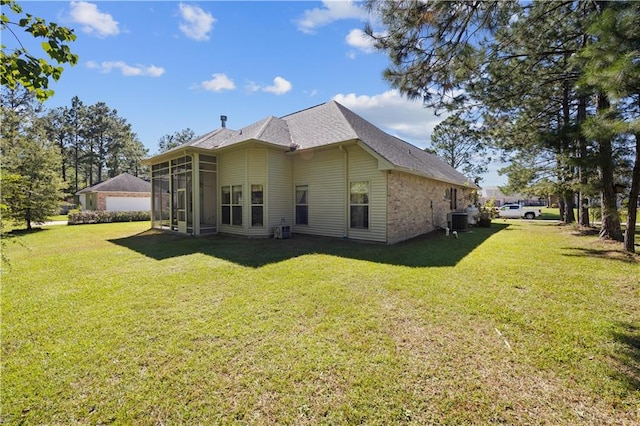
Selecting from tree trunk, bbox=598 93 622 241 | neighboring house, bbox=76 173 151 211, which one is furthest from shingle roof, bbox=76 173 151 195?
tree trunk, bbox=598 93 622 241

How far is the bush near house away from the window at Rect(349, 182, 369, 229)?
1868 cm

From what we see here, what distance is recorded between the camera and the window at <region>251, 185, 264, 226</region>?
11.3 m

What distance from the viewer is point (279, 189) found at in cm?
1159

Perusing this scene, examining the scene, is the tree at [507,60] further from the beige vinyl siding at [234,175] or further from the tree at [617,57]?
the beige vinyl siding at [234,175]

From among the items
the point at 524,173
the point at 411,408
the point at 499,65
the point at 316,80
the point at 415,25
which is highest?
the point at 316,80

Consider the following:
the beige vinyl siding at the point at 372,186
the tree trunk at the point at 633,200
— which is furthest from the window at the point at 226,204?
the tree trunk at the point at 633,200

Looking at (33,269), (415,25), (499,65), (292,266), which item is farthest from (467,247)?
(33,269)

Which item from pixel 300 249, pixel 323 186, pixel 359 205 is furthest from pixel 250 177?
pixel 359 205

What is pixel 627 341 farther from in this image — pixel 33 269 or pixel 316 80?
pixel 316 80

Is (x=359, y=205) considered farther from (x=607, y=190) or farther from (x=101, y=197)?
(x=101, y=197)

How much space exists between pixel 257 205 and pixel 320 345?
340 inches

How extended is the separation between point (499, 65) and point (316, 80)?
24.2 ft

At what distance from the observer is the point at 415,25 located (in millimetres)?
4809

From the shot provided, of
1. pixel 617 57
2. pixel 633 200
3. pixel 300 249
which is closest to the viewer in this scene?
pixel 617 57
